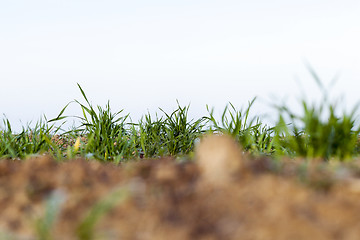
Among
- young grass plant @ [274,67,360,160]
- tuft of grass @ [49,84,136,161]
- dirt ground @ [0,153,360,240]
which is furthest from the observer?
tuft of grass @ [49,84,136,161]

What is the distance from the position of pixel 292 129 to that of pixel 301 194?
2.21 m

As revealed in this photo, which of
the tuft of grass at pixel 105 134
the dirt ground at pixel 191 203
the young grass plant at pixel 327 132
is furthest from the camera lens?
the tuft of grass at pixel 105 134

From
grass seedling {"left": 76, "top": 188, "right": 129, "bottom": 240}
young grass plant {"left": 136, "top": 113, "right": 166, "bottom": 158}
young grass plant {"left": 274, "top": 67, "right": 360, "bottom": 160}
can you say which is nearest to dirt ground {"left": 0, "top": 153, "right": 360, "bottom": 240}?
grass seedling {"left": 76, "top": 188, "right": 129, "bottom": 240}

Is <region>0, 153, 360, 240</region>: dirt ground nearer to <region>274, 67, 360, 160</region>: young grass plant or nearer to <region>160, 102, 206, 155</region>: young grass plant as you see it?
<region>274, 67, 360, 160</region>: young grass plant

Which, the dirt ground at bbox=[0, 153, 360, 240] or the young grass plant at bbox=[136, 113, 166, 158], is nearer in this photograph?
the dirt ground at bbox=[0, 153, 360, 240]

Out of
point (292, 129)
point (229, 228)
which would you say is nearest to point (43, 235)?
point (229, 228)

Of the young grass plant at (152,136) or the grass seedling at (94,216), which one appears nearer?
the grass seedling at (94,216)

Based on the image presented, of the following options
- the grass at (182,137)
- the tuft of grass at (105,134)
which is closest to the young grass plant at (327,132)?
the grass at (182,137)

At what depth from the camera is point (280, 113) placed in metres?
3.35

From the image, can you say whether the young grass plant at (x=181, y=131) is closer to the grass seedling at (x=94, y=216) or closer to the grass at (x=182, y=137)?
the grass at (x=182, y=137)

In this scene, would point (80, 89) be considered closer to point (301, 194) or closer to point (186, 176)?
point (186, 176)

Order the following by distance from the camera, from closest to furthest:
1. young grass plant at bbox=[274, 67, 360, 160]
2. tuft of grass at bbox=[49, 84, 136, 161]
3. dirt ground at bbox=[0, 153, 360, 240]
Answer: dirt ground at bbox=[0, 153, 360, 240] < young grass plant at bbox=[274, 67, 360, 160] < tuft of grass at bbox=[49, 84, 136, 161]

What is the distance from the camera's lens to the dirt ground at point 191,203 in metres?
1.35

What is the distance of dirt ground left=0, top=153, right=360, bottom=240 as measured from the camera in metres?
1.35
